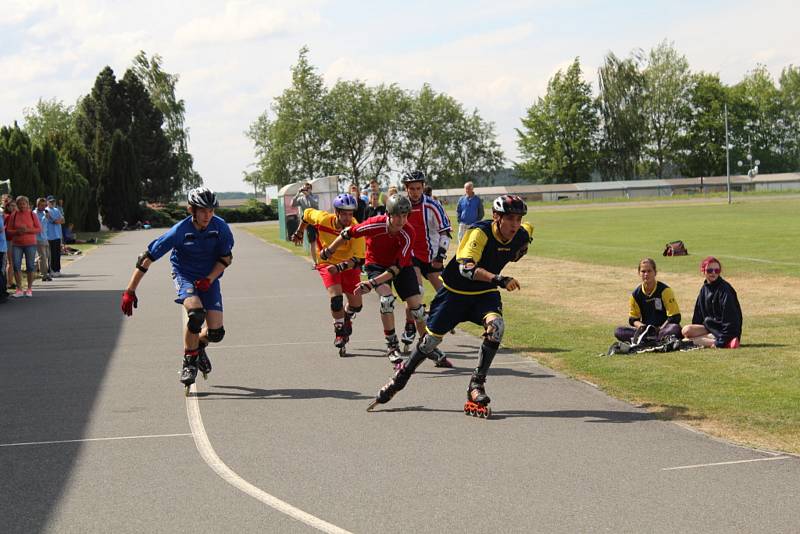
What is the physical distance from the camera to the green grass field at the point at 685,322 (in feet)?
29.6

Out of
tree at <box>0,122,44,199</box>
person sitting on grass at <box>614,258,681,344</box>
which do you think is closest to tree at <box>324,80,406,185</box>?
tree at <box>0,122,44,199</box>

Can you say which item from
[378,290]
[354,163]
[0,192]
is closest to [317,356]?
[378,290]

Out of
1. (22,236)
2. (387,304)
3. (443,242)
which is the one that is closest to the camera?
(387,304)

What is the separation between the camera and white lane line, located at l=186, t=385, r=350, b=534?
6.04 metres

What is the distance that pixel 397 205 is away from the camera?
11008 mm

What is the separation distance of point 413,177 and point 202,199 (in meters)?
3.54

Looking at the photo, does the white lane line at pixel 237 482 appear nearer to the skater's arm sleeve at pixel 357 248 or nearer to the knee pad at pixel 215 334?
the knee pad at pixel 215 334

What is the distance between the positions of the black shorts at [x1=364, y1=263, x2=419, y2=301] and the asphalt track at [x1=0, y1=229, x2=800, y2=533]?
84 centimetres

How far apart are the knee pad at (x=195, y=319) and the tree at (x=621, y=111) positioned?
394 feet

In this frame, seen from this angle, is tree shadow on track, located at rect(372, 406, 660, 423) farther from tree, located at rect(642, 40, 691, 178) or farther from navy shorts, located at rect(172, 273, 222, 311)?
tree, located at rect(642, 40, 691, 178)

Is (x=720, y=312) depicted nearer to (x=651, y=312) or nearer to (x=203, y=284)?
(x=651, y=312)

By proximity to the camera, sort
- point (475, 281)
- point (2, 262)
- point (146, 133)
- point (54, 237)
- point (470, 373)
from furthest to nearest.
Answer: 1. point (146, 133)
2. point (54, 237)
3. point (2, 262)
4. point (470, 373)
5. point (475, 281)

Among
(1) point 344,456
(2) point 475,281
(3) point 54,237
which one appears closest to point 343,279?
(2) point 475,281

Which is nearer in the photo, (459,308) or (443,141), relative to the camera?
(459,308)
